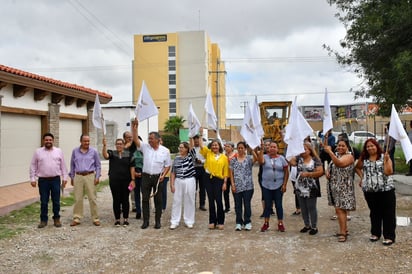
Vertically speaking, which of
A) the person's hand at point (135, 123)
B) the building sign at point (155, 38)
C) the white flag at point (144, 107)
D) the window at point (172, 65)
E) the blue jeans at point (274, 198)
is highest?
the building sign at point (155, 38)

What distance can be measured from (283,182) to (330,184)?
0.79 m

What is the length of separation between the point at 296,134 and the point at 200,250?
8.04 feet

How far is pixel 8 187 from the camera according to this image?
36.7ft

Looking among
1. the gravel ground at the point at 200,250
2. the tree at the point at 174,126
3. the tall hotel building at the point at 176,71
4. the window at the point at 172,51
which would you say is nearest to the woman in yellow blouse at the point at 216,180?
the gravel ground at the point at 200,250

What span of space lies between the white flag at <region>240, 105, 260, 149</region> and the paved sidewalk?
5409mm

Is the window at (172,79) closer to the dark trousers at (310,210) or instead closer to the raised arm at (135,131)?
the raised arm at (135,131)

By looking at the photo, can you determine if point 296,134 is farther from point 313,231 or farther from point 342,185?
point 313,231

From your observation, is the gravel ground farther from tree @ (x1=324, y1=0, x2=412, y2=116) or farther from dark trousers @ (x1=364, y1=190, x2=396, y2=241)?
tree @ (x1=324, y1=0, x2=412, y2=116)

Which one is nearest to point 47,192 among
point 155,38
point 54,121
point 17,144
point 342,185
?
point 342,185

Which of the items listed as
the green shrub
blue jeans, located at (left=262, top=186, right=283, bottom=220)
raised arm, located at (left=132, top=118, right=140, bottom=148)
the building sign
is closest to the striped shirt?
raised arm, located at (left=132, top=118, right=140, bottom=148)

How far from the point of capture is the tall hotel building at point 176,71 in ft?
230

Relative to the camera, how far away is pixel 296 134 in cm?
661

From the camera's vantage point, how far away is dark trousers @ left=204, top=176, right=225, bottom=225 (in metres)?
7.01

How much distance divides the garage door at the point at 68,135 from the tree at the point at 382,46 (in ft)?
31.4
